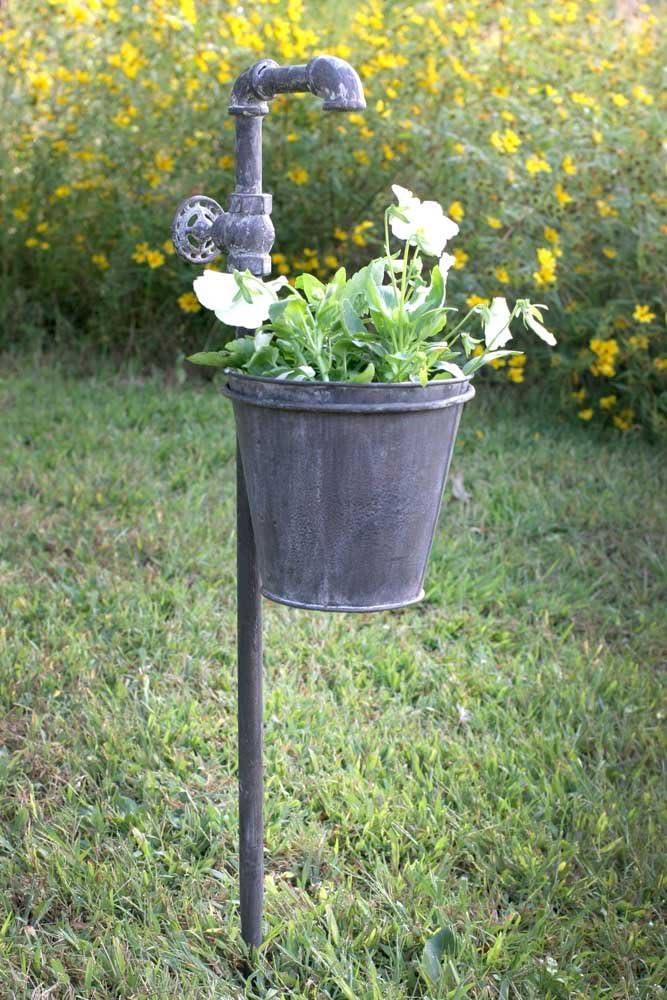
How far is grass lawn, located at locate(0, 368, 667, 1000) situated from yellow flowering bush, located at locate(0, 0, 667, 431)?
2.73ft

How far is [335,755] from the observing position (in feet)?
7.09

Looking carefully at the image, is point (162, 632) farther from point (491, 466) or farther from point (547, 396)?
point (547, 396)

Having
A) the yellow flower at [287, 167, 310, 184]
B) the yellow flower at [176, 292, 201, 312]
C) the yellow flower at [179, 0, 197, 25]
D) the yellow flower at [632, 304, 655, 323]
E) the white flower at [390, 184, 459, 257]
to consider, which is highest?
the yellow flower at [179, 0, 197, 25]

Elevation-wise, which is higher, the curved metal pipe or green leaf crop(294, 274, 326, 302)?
the curved metal pipe

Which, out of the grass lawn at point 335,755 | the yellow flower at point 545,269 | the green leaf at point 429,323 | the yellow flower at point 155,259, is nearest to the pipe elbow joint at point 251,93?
the green leaf at point 429,323

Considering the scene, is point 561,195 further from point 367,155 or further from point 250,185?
point 250,185

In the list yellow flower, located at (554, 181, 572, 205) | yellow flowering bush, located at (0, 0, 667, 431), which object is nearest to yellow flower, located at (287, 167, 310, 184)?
yellow flowering bush, located at (0, 0, 667, 431)

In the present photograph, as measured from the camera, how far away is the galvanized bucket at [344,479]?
51.8 inches

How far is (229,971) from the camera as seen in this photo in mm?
1682

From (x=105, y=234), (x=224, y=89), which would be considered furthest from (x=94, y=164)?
(x=224, y=89)

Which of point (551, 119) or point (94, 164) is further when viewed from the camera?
point (94, 164)

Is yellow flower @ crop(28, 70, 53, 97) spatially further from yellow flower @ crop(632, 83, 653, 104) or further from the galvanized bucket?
the galvanized bucket

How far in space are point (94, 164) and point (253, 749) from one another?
132 inches

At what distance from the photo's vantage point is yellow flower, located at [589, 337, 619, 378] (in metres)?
3.68
